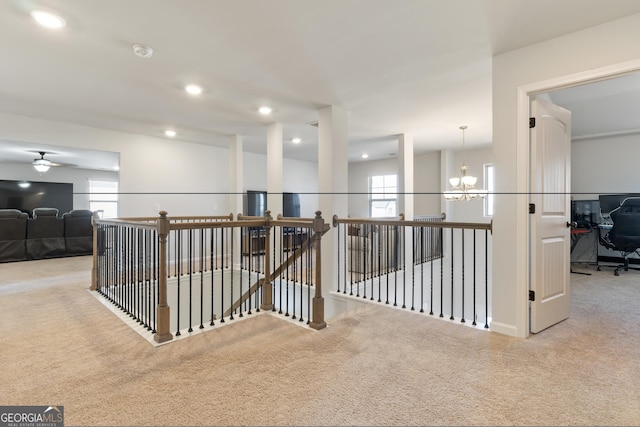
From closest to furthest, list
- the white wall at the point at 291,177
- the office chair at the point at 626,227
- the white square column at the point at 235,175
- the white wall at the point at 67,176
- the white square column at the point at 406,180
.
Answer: the office chair at the point at 626,227 < the white square column at the point at 406,180 < the white square column at the point at 235,175 < the white wall at the point at 291,177 < the white wall at the point at 67,176

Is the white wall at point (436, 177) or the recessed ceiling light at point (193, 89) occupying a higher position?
the recessed ceiling light at point (193, 89)

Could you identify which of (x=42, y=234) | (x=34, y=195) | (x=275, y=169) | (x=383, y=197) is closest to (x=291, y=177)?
(x=383, y=197)

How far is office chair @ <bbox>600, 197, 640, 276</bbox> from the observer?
4559mm

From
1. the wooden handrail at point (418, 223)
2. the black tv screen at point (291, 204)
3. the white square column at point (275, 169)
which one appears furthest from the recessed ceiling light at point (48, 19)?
the black tv screen at point (291, 204)

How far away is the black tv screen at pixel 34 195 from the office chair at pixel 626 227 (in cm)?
1255

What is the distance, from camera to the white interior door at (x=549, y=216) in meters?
2.57

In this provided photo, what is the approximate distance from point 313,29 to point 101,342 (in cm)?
277

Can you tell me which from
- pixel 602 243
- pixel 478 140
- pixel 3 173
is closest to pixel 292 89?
pixel 478 140

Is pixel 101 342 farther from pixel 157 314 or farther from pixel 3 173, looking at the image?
pixel 3 173

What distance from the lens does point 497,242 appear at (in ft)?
8.75

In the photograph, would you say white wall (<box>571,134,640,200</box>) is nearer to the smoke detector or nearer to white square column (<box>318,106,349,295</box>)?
white square column (<box>318,106,349,295</box>)

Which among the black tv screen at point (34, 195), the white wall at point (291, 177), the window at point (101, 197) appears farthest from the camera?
the window at point (101, 197)

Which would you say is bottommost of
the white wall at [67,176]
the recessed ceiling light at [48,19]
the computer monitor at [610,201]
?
the computer monitor at [610,201]

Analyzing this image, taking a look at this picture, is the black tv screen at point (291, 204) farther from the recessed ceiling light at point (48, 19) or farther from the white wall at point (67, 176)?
the white wall at point (67, 176)
